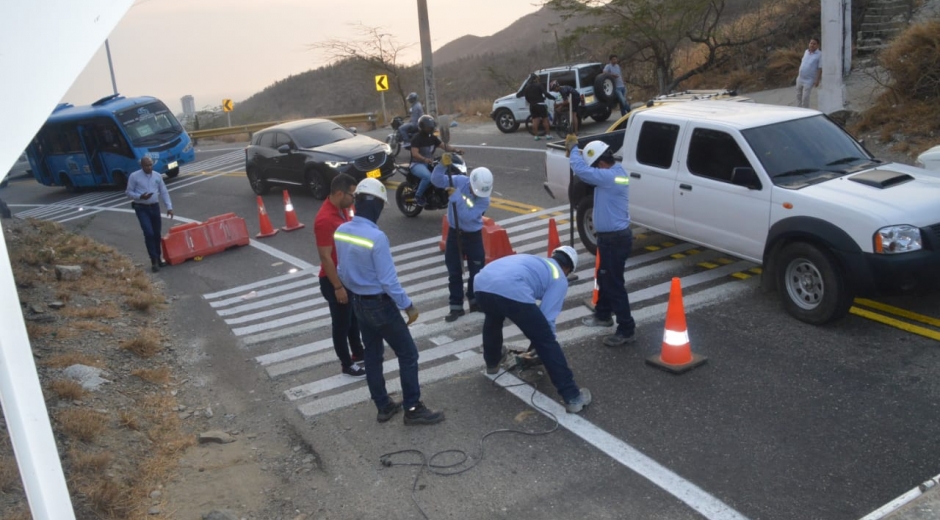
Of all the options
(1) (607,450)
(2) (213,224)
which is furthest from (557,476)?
(2) (213,224)

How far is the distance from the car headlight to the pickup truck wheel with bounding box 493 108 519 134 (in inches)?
660

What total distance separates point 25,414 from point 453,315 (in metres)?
5.83

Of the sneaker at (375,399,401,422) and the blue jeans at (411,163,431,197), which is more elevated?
the blue jeans at (411,163,431,197)

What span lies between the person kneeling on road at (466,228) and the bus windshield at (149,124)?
17.7 metres

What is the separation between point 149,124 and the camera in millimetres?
23797

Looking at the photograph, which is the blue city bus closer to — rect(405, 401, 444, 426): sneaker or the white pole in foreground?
rect(405, 401, 444, 426): sneaker

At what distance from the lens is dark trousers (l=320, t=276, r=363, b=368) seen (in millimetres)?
7223

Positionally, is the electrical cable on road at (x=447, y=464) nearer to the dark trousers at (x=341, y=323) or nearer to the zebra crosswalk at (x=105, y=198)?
the dark trousers at (x=341, y=323)

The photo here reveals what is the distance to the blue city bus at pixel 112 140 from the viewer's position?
76.6 ft

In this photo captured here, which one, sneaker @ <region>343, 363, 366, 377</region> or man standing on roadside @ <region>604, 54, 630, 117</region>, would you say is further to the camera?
man standing on roadside @ <region>604, 54, 630, 117</region>

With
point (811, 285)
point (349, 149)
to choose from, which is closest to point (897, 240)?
point (811, 285)

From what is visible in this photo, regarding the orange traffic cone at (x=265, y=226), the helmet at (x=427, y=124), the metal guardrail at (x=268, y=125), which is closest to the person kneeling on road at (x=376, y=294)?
the helmet at (x=427, y=124)

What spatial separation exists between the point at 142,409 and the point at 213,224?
7.17 meters

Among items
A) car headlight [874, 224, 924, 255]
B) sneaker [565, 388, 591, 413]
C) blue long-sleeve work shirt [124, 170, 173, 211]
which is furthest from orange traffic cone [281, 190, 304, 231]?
car headlight [874, 224, 924, 255]
